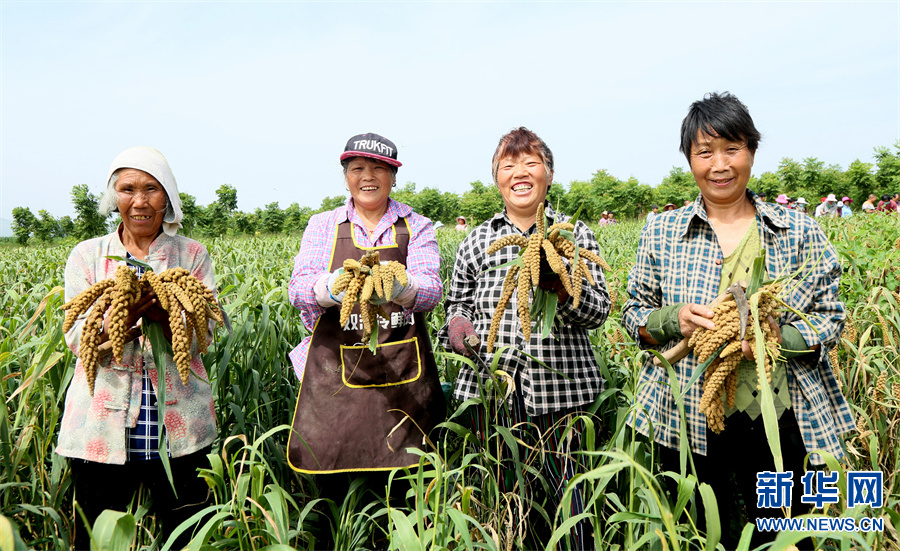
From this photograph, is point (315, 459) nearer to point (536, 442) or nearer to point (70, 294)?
point (536, 442)

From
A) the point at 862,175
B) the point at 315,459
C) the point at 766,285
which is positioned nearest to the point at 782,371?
the point at 766,285

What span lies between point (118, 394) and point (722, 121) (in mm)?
2013

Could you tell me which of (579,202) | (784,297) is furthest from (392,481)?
(579,202)

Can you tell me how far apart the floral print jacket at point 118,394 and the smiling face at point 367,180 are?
23.9 inches

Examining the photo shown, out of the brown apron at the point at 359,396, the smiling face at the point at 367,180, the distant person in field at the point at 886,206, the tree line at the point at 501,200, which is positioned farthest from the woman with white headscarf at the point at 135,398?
the tree line at the point at 501,200

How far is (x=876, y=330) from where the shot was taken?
116 inches

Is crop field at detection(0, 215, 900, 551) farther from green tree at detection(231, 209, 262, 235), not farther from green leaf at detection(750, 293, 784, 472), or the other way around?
green tree at detection(231, 209, 262, 235)

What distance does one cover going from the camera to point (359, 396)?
190cm

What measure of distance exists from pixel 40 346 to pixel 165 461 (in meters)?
0.98

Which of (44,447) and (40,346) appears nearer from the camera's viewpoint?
(44,447)

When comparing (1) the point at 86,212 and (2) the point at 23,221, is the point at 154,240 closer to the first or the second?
(1) the point at 86,212

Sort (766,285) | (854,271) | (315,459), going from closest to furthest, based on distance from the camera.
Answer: (766,285) → (315,459) → (854,271)

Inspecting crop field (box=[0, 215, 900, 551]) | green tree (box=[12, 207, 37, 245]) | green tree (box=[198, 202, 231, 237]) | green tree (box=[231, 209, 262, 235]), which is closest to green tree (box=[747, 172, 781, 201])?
green tree (box=[231, 209, 262, 235])

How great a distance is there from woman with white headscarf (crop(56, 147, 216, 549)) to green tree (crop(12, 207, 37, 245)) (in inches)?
2086
